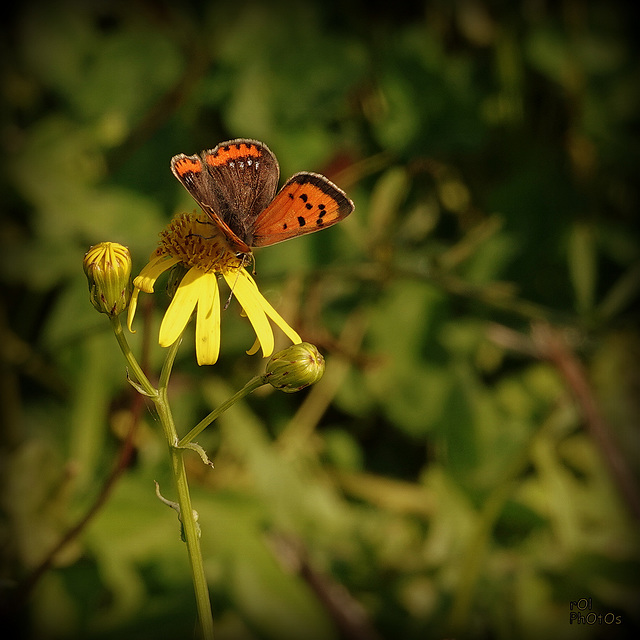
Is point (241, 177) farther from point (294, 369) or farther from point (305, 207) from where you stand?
point (294, 369)

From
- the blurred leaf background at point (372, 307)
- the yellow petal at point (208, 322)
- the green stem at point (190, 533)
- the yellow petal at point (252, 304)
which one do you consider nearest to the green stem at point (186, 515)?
the green stem at point (190, 533)

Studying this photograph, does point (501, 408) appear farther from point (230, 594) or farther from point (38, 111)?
point (38, 111)

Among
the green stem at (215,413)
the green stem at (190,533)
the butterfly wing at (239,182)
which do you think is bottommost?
the green stem at (190,533)

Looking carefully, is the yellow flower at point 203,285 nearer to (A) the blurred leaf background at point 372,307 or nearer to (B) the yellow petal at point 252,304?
(B) the yellow petal at point 252,304

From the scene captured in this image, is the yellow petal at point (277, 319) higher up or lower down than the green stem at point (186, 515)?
higher up

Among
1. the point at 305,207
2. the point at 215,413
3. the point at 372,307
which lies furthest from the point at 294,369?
the point at 372,307

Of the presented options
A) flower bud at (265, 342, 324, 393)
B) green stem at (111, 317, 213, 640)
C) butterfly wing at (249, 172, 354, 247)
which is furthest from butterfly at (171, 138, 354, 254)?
green stem at (111, 317, 213, 640)

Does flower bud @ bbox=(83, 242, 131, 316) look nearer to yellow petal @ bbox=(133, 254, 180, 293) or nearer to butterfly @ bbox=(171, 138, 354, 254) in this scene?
yellow petal @ bbox=(133, 254, 180, 293)
